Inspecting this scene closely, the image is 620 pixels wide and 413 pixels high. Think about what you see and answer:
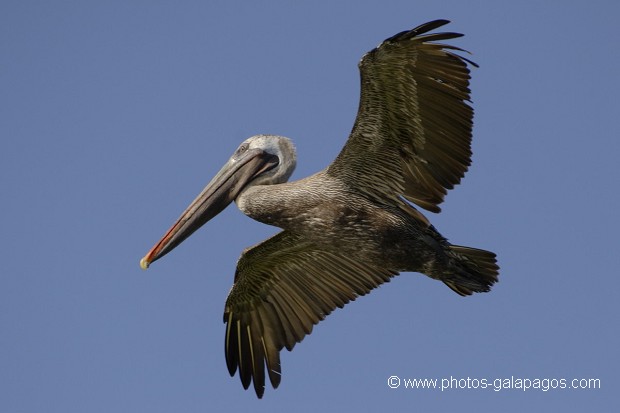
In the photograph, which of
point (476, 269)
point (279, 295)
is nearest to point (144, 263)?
point (279, 295)

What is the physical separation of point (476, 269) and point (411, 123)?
1.71 meters

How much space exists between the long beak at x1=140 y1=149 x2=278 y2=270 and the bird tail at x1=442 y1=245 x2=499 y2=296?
246cm

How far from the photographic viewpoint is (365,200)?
12359 millimetres

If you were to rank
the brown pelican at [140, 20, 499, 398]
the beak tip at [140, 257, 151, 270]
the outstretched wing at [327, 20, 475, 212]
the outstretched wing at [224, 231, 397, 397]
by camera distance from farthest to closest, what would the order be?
the outstretched wing at [224, 231, 397, 397] < the beak tip at [140, 257, 151, 270] < the brown pelican at [140, 20, 499, 398] < the outstretched wing at [327, 20, 475, 212]

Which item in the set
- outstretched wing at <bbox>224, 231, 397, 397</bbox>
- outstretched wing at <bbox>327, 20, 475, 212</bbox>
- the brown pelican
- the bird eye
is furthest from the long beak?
outstretched wing at <bbox>327, 20, 475, 212</bbox>

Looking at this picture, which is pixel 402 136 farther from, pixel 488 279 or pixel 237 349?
pixel 237 349

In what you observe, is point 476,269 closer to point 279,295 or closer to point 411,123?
point 411,123

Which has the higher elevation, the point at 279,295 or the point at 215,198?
the point at 215,198

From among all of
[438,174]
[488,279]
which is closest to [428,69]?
[438,174]

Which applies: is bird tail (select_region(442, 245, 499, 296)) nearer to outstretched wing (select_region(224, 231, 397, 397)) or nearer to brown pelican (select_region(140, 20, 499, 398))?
brown pelican (select_region(140, 20, 499, 398))

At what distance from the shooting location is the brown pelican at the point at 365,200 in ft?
38.7

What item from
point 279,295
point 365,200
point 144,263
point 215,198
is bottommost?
point 144,263

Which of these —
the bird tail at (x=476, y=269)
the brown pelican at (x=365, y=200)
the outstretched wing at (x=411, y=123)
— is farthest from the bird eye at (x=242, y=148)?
the bird tail at (x=476, y=269)

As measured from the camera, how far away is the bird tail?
40.5ft
